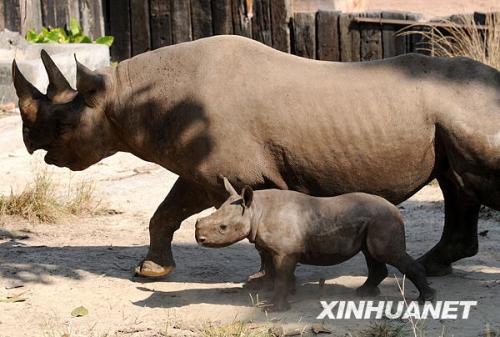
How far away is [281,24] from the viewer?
12711mm

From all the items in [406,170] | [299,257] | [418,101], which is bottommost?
[299,257]

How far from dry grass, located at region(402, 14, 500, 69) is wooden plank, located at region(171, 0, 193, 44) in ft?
9.03

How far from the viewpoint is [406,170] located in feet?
21.5

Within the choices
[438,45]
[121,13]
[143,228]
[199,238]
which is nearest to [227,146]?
[199,238]

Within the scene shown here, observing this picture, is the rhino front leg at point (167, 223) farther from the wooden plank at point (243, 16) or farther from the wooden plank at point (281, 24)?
the wooden plank at point (243, 16)

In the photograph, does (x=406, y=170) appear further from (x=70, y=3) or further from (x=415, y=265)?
(x=70, y=3)

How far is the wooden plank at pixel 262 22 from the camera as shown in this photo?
41.8ft

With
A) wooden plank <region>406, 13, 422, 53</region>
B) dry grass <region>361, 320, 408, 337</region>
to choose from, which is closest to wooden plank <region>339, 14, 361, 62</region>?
wooden plank <region>406, 13, 422, 53</region>

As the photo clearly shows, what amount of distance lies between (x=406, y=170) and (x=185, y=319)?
5.48ft

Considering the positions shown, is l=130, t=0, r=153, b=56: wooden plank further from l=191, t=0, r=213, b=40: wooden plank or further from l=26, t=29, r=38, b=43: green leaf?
l=26, t=29, r=38, b=43: green leaf

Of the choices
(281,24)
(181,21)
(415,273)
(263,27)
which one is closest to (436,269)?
(415,273)

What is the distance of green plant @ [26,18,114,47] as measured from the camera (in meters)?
13.3

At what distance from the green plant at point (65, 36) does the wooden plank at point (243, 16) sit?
5.58ft

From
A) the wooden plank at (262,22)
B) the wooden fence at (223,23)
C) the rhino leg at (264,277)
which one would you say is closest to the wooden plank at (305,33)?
the wooden fence at (223,23)
